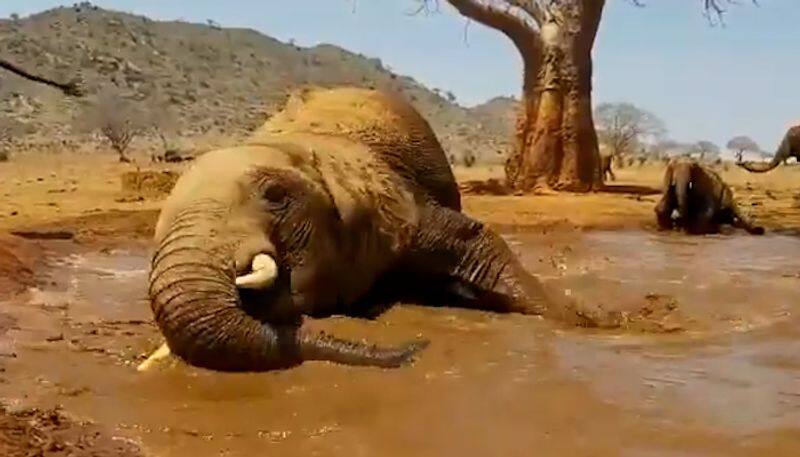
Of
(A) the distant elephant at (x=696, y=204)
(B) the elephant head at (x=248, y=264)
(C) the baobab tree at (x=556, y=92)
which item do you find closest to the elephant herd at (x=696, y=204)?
(A) the distant elephant at (x=696, y=204)

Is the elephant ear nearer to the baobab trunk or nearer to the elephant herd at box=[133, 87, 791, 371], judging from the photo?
the elephant herd at box=[133, 87, 791, 371]

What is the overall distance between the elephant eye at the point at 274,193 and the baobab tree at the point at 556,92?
13.6 m

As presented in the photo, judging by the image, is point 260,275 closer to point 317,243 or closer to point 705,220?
point 317,243

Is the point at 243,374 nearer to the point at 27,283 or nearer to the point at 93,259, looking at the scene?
the point at 27,283

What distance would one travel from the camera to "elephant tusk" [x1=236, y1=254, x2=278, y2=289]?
17.1ft

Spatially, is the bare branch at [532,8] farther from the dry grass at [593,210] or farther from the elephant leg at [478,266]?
the elephant leg at [478,266]

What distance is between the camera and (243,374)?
5094 millimetres

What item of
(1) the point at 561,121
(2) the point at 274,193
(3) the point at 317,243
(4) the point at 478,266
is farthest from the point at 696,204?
(2) the point at 274,193

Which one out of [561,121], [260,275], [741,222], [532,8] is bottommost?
[741,222]

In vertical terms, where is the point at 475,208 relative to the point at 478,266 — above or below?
below

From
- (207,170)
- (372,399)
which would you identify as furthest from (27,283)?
(372,399)

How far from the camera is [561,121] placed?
19719mm

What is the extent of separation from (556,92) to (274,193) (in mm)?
14349

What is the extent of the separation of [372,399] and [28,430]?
4.34 ft
